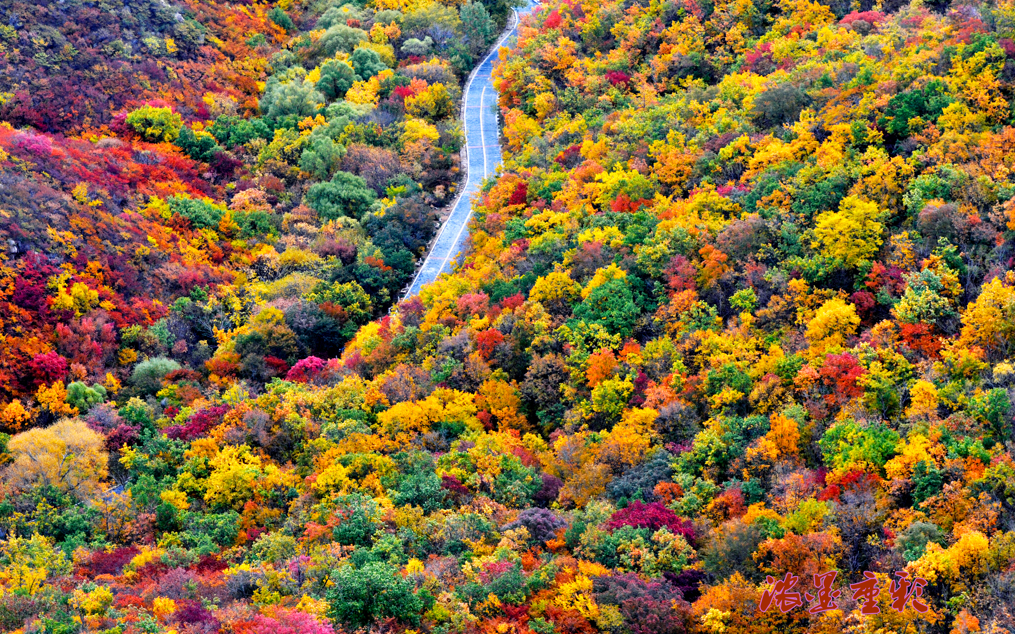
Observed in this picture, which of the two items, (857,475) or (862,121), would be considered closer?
(857,475)

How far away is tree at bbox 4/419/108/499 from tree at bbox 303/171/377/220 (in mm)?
25668

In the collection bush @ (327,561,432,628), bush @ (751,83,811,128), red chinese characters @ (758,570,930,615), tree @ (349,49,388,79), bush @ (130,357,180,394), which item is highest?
tree @ (349,49,388,79)

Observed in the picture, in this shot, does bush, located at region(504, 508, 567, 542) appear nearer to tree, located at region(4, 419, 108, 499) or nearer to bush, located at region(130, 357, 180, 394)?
tree, located at region(4, 419, 108, 499)

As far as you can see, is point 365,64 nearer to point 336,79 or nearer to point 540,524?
point 336,79

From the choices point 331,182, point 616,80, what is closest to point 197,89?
point 331,182

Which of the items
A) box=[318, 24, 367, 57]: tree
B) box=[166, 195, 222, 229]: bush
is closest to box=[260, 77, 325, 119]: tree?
box=[318, 24, 367, 57]: tree

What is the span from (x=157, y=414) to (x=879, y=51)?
44.2 meters

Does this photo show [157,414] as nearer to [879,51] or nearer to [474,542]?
[474,542]

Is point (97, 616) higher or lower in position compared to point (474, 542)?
higher

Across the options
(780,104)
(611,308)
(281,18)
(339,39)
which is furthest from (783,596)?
(281,18)

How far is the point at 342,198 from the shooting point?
70.9m

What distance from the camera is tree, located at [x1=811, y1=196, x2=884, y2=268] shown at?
4478cm

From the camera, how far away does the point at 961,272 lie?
4156cm

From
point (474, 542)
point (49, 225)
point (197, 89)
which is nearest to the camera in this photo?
point (474, 542)
